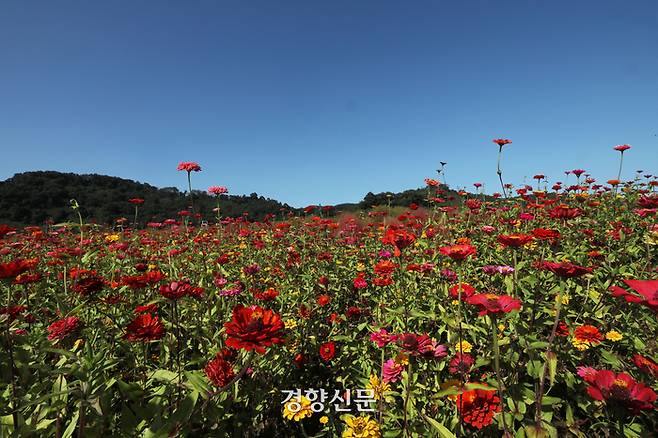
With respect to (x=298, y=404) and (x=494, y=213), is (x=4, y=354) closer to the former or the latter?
(x=298, y=404)

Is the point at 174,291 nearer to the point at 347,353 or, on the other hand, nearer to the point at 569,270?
the point at 347,353

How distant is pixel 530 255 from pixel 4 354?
4.84m

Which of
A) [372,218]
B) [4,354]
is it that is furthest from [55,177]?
[4,354]

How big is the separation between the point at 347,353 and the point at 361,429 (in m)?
0.91

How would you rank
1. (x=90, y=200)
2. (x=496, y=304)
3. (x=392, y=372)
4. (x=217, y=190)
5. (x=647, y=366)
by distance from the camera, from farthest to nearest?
(x=90, y=200)
(x=217, y=190)
(x=392, y=372)
(x=647, y=366)
(x=496, y=304)

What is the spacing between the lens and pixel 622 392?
129 cm

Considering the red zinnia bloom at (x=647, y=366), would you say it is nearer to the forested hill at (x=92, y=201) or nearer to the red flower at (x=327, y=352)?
the red flower at (x=327, y=352)

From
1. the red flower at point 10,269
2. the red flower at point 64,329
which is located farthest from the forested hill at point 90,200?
the red flower at point 10,269

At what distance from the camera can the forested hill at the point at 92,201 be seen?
66.8 feet

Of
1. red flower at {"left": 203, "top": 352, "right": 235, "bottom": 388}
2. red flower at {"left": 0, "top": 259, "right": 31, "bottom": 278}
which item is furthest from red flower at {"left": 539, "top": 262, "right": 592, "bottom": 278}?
red flower at {"left": 0, "top": 259, "right": 31, "bottom": 278}

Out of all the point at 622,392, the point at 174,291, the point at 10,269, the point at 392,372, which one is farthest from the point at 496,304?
the point at 10,269

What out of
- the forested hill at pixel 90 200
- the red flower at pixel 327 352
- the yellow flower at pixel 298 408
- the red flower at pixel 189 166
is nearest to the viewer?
the yellow flower at pixel 298 408

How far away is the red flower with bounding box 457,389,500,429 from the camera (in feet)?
4.98

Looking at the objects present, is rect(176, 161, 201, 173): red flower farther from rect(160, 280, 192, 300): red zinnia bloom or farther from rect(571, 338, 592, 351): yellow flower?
rect(571, 338, 592, 351): yellow flower
